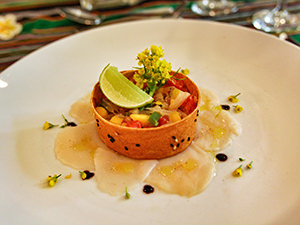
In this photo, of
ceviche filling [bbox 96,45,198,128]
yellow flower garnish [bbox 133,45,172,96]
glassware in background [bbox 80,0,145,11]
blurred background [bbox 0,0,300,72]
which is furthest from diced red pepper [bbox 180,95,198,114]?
Answer: glassware in background [bbox 80,0,145,11]

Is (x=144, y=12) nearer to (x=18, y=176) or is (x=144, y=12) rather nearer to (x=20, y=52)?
(x=20, y=52)

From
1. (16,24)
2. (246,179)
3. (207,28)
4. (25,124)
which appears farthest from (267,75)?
(16,24)

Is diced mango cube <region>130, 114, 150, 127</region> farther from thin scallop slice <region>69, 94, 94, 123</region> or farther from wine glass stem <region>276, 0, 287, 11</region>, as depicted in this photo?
wine glass stem <region>276, 0, 287, 11</region>

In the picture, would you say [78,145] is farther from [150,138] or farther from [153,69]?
[153,69]

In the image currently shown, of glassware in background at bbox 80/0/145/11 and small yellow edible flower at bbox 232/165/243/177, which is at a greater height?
glassware in background at bbox 80/0/145/11

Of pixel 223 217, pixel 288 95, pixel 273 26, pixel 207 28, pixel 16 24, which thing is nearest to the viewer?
pixel 223 217
